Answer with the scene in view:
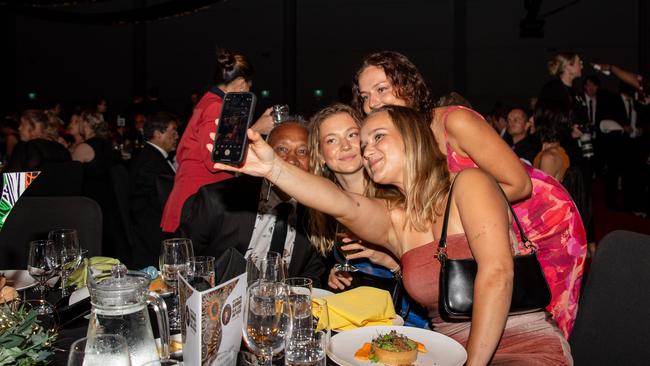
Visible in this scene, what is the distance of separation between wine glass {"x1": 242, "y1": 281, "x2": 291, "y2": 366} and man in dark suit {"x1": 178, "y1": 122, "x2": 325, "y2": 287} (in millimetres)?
1261

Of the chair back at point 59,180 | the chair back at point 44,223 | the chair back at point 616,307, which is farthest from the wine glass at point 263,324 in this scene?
the chair back at point 59,180

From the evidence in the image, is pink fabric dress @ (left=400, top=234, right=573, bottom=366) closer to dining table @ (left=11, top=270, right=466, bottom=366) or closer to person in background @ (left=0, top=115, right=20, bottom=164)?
dining table @ (left=11, top=270, right=466, bottom=366)

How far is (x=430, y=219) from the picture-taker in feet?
6.22

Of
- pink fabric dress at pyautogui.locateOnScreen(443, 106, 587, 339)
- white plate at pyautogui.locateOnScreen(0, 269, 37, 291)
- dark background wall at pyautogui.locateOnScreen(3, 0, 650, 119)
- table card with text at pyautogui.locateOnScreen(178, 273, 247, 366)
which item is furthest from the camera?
dark background wall at pyautogui.locateOnScreen(3, 0, 650, 119)

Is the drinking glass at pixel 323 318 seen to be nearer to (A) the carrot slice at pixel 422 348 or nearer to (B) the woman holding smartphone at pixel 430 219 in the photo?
(A) the carrot slice at pixel 422 348

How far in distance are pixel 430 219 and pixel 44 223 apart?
72.4 inches

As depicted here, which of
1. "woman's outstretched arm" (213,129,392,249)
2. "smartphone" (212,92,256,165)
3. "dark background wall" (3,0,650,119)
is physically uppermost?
"dark background wall" (3,0,650,119)

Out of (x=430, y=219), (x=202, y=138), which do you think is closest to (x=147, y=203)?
(x=202, y=138)

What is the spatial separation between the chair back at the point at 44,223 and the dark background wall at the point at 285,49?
11.6 meters

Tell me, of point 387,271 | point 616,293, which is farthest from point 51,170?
point 616,293

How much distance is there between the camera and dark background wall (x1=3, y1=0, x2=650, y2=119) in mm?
13797

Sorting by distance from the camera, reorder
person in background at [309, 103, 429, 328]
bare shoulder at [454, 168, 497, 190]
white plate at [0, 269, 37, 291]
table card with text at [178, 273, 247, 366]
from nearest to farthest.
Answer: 1. table card with text at [178, 273, 247, 366]
2. bare shoulder at [454, 168, 497, 190]
3. white plate at [0, 269, 37, 291]
4. person in background at [309, 103, 429, 328]

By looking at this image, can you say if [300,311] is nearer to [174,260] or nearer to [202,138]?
[174,260]

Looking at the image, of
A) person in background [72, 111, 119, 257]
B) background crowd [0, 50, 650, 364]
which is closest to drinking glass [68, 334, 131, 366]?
background crowd [0, 50, 650, 364]
